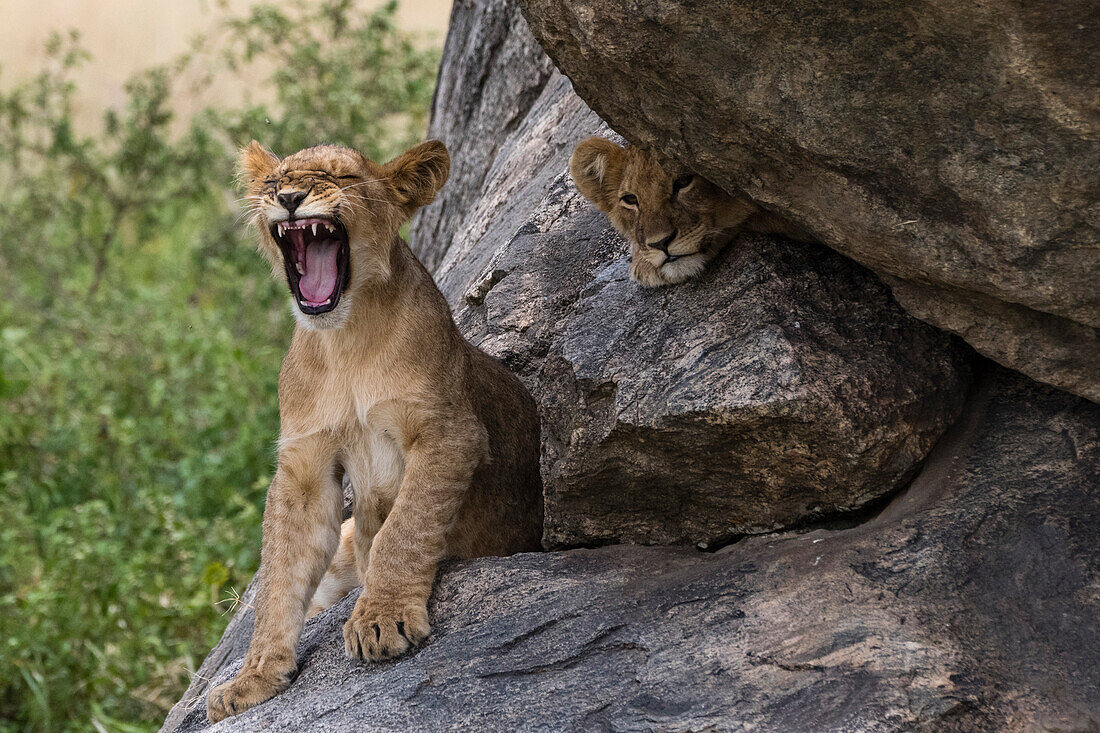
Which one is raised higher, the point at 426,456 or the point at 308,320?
the point at 308,320

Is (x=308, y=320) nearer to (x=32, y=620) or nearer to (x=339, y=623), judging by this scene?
(x=339, y=623)

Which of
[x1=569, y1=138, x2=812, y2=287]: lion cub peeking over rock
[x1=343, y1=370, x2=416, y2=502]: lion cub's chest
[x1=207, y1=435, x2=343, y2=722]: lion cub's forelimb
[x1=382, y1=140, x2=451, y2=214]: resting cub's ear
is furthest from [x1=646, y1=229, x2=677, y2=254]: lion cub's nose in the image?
[x1=207, y1=435, x2=343, y2=722]: lion cub's forelimb

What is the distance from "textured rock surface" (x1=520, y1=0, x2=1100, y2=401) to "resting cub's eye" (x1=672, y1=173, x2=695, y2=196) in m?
0.30

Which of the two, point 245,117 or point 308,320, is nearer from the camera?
point 308,320

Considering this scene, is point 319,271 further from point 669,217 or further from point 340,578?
point 340,578

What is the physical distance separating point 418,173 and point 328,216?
18.1 inches

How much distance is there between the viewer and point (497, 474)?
4.14 metres

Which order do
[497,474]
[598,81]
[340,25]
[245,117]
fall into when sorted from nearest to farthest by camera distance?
[598,81] → [497,474] → [245,117] → [340,25]

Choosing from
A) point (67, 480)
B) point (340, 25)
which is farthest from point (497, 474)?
point (340, 25)

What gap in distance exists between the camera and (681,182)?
356 centimetres

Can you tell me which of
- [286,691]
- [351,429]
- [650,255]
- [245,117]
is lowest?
[286,691]

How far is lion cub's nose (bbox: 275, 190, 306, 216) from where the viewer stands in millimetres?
3490

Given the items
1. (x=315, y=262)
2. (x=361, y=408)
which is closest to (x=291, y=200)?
(x=315, y=262)

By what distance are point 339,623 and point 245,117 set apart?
5544 millimetres
